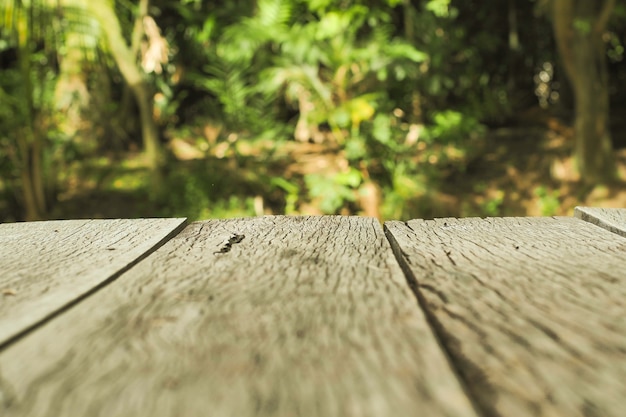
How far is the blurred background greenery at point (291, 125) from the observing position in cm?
515

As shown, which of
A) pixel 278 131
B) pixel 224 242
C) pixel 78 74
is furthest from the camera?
pixel 78 74

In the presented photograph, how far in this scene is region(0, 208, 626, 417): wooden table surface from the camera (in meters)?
0.41

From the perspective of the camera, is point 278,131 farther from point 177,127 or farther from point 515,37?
point 515,37

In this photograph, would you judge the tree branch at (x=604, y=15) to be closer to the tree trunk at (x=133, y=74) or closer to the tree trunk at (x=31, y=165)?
the tree trunk at (x=133, y=74)

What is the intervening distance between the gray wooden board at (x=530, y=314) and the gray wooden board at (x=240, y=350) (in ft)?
0.10

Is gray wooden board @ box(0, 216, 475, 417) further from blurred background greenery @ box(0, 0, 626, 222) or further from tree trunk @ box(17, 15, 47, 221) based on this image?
tree trunk @ box(17, 15, 47, 221)

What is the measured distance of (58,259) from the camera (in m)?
0.79

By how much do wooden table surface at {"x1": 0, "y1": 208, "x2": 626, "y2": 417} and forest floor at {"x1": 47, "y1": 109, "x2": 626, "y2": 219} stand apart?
190 inches

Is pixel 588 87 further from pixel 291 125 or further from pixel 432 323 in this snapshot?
pixel 432 323

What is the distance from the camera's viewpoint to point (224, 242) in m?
0.89

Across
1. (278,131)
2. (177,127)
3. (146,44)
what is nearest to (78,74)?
(146,44)

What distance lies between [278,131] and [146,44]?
2.10 m

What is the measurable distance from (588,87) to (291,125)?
327 centimetres

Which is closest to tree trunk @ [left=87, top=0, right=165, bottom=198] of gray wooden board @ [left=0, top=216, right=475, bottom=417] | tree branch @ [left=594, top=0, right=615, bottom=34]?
tree branch @ [left=594, top=0, right=615, bottom=34]
